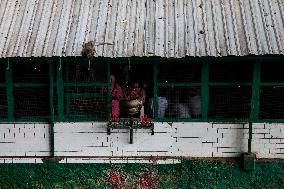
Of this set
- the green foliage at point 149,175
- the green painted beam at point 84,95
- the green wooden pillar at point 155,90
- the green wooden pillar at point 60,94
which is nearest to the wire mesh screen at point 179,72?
the green wooden pillar at point 155,90

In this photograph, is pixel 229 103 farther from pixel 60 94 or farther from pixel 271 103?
pixel 60 94

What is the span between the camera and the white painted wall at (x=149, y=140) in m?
11.2

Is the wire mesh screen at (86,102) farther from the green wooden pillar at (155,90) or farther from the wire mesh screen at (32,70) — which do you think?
the green wooden pillar at (155,90)

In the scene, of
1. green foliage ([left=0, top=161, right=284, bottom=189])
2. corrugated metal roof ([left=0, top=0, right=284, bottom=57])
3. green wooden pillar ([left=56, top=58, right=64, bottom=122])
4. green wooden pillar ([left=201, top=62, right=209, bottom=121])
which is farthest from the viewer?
green foliage ([left=0, top=161, right=284, bottom=189])

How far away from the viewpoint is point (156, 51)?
10.4 m

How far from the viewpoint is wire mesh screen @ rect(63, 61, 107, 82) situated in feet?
36.2

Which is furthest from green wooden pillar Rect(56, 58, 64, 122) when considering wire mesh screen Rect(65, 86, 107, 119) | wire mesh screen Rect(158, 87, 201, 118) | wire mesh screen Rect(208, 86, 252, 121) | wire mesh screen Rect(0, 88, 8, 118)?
wire mesh screen Rect(208, 86, 252, 121)

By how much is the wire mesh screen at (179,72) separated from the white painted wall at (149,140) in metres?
1.07

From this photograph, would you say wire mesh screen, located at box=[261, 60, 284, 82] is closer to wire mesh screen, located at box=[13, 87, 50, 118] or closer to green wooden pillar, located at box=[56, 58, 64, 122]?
green wooden pillar, located at box=[56, 58, 64, 122]

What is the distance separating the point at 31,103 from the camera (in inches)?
444

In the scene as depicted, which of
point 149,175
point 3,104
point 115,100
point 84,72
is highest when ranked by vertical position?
point 84,72

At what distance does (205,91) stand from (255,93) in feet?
3.80

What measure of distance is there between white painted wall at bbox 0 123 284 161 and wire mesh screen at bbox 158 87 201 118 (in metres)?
0.26

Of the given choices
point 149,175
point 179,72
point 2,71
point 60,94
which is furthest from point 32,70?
point 149,175
